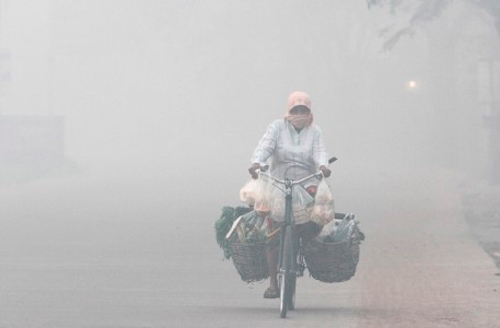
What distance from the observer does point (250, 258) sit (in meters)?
12.5

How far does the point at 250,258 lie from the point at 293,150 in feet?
3.03

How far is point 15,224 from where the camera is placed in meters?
23.7

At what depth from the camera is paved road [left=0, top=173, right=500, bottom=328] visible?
1216cm

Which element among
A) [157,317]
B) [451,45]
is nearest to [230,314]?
[157,317]

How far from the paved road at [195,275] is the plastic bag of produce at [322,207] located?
2.49ft

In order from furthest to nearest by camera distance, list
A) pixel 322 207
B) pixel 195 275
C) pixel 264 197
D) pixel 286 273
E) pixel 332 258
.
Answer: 1. pixel 195 275
2. pixel 332 258
3. pixel 264 197
4. pixel 322 207
5. pixel 286 273

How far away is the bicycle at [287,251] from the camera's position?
12.1 m

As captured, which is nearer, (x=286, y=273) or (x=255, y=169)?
(x=286, y=273)

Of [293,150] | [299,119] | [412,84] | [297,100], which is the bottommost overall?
[293,150]

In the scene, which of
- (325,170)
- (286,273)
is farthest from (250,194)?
(286,273)

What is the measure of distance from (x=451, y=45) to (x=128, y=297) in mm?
40786

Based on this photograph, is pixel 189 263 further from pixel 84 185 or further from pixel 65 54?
pixel 65 54

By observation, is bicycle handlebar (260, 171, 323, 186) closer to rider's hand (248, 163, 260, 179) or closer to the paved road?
rider's hand (248, 163, 260, 179)

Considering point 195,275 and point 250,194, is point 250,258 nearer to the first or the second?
point 250,194
